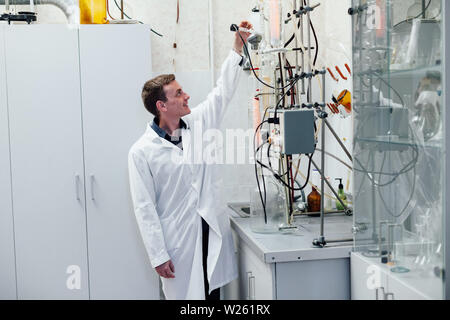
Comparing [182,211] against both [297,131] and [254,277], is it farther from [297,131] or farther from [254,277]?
[297,131]

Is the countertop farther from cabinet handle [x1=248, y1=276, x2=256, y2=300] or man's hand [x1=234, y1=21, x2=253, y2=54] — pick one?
man's hand [x1=234, y1=21, x2=253, y2=54]

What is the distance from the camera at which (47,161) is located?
10.2 feet

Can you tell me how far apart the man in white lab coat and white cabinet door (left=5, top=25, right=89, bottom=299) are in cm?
66

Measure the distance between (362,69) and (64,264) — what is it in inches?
83.4

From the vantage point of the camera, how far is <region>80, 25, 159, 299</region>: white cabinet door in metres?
3.08

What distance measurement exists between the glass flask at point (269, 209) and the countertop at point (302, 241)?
6cm

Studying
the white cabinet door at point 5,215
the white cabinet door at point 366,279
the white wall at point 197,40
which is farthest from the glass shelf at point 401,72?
the white cabinet door at point 5,215

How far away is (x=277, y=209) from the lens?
2455 millimetres

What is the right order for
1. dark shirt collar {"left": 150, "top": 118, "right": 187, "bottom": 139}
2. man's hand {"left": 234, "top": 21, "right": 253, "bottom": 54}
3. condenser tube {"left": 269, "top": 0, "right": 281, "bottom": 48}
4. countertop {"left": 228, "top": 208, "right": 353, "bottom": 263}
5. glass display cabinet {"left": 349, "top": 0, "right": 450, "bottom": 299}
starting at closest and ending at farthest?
1. glass display cabinet {"left": 349, "top": 0, "right": 450, "bottom": 299}
2. countertop {"left": 228, "top": 208, "right": 353, "bottom": 263}
3. condenser tube {"left": 269, "top": 0, "right": 281, "bottom": 48}
4. man's hand {"left": 234, "top": 21, "right": 253, "bottom": 54}
5. dark shirt collar {"left": 150, "top": 118, "right": 187, "bottom": 139}

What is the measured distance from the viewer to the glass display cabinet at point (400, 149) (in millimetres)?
1570

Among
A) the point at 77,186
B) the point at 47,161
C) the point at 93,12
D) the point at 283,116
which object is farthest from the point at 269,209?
the point at 93,12

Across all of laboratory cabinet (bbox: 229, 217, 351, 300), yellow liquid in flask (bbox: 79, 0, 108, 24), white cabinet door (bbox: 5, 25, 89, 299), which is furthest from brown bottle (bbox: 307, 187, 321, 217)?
yellow liquid in flask (bbox: 79, 0, 108, 24)

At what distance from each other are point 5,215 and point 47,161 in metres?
0.41
